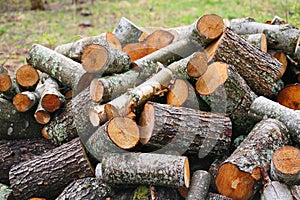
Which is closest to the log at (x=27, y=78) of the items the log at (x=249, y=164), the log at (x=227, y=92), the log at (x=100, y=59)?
the log at (x=100, y=59)

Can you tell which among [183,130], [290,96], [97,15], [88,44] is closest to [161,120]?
[183,130]

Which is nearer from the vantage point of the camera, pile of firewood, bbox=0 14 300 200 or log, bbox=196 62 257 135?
pile of firewood, bbox=0 14 300 200

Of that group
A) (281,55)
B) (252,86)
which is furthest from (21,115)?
(281,55)

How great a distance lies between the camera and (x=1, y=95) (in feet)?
13.4

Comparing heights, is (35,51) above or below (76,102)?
above

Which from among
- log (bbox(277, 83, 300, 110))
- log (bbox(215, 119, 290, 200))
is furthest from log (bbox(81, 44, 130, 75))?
log (bbox(277, 83, 300, 110))

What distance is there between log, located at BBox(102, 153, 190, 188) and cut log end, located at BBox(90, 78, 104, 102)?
1.80 feet

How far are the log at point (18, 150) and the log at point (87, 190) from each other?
0.76 metres

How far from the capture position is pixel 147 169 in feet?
9.96

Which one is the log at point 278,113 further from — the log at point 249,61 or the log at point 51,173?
the log at point 51,173

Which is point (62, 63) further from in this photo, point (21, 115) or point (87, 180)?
point (87, 180)

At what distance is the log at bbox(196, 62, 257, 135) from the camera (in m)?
3.48

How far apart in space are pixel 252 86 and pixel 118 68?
1252 mm

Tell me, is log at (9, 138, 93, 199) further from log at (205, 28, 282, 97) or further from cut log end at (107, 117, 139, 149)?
log at (205, 28, 282, 97)
